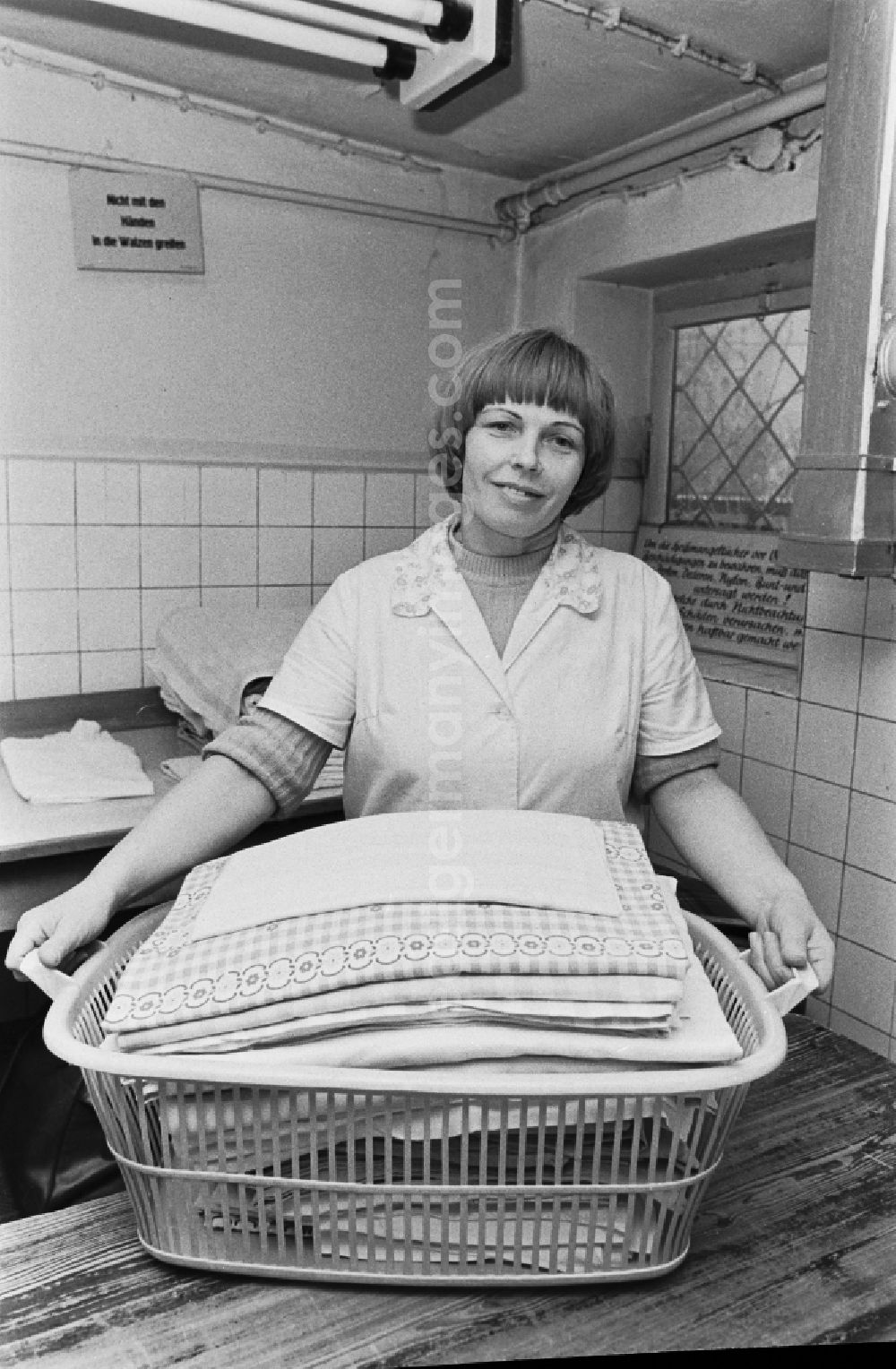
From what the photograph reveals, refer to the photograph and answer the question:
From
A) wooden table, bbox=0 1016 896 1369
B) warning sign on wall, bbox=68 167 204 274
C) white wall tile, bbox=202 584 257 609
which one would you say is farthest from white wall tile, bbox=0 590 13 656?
wooden table, bbox=0 1016 896 1369

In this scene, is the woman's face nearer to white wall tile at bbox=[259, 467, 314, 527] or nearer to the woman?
the woman

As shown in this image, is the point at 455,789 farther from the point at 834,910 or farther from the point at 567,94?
the point at 567,94

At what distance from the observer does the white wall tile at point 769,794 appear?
221 cm

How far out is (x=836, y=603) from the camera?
2.06 metres

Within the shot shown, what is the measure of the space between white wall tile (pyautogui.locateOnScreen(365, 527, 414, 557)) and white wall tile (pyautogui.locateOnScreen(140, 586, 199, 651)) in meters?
0.46

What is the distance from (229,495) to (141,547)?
22 cm

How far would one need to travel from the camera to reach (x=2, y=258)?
2.02 meters

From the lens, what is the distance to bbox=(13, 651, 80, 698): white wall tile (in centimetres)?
218

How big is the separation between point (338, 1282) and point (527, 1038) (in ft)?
0.63

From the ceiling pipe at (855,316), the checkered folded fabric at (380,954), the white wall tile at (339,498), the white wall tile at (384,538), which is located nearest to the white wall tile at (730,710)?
the ceiling pipe at (855,316)

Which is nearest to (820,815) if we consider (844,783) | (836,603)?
(844,783)

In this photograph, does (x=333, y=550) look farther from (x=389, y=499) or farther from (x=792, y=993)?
(x=792, y=993)

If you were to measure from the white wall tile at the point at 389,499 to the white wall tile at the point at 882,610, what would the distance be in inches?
43.0

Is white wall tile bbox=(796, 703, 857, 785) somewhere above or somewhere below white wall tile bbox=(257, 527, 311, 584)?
below
